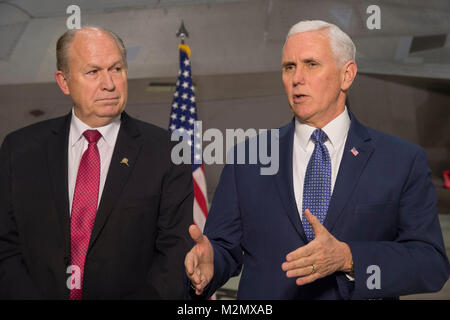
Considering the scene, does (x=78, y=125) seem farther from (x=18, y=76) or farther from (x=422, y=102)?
(x=422, y=102)

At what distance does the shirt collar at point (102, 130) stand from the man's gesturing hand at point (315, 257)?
42.0 inches

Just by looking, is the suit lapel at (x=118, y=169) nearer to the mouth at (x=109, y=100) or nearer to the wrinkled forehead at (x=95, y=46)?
the mouth at (x=109, y=100)

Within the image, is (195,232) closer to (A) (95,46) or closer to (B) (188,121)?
(A) (95,46)

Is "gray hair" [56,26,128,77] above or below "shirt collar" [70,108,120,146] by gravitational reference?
above

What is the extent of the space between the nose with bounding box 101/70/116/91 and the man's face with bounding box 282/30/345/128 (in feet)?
2.56

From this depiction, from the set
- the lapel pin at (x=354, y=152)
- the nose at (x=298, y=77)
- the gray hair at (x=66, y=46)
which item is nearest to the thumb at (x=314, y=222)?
the lapel pin at (x=354, y=152)

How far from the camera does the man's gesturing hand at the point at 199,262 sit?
195 cm

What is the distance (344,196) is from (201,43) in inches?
284

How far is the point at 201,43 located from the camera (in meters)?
8.98

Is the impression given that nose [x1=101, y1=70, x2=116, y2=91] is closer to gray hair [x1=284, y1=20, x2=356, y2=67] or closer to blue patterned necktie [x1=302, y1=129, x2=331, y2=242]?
gray hair [x1=284, y1=20, x2=356, y2=67]

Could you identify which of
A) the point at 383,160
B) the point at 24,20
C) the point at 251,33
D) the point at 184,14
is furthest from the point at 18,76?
the point at 383,160

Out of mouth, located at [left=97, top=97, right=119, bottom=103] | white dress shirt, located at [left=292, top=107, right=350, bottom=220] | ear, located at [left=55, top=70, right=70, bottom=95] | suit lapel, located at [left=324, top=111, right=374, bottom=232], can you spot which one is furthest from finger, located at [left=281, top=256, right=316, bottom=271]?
ear, located at [left=55, top=70, right=70, bottom=95]

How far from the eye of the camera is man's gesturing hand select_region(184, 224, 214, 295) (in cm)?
195

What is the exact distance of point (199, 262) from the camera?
6.78 ft
